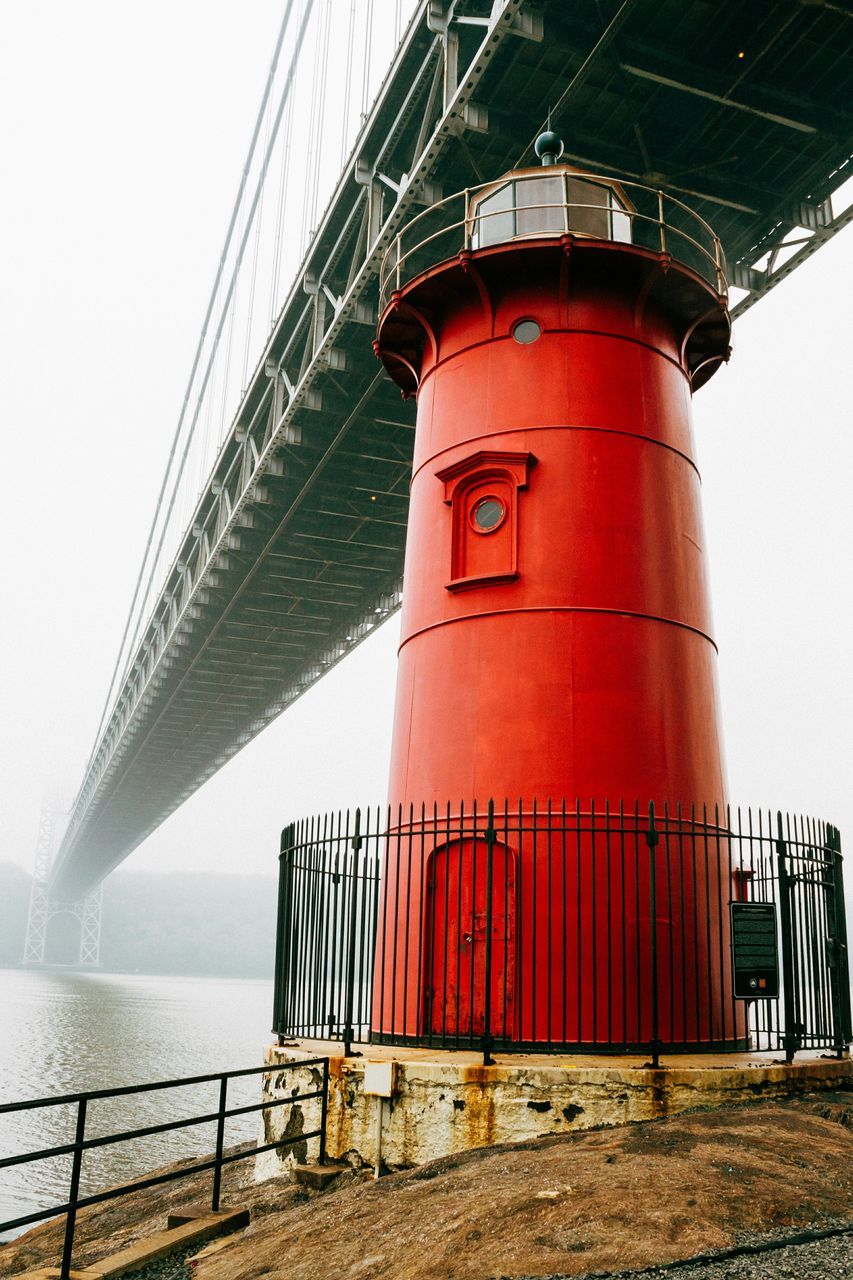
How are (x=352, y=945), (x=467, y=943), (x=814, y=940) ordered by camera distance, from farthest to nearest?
(x=467, y=943), (x=814, y=940), (x=352, y=945)

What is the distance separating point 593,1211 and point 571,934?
369cm

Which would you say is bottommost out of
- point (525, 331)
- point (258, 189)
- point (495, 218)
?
point (525, 331)

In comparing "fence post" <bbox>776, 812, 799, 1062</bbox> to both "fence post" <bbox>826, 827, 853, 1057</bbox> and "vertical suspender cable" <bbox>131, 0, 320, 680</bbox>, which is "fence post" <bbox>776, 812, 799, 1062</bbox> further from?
"vertical suspender cable" <bbox>131, 0, 320, 680</bbox>

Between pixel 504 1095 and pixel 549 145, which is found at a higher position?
pixel 549 145

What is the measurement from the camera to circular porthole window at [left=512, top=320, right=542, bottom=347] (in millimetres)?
11578

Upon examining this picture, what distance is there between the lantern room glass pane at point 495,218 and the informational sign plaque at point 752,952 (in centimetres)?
682

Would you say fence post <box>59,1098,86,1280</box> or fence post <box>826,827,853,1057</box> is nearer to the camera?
fence post <box>59,1098,86,1280</box>

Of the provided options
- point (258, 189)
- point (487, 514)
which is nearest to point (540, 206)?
point (487, 514)

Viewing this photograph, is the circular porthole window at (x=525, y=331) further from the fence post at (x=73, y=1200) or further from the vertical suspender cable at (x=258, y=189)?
the vertical suspender cable at (x=258, y=189)

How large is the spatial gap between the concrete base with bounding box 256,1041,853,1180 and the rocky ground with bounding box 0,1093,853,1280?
0.22 metres

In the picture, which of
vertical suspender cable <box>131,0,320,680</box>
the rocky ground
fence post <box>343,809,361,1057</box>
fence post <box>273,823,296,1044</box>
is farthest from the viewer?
vertical suspender cable <box>131,0,320,680</box>

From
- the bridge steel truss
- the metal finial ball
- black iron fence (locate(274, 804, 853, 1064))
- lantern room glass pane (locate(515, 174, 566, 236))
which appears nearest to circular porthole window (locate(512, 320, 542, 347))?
lantern room glass pane (locate(515, 174, 566, 236))

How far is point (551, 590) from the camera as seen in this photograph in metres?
10.6

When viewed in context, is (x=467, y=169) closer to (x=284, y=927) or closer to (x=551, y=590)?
(x=551, y=590)
